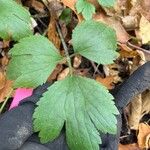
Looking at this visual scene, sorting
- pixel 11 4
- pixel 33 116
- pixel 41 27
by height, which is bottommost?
pixel 33 116

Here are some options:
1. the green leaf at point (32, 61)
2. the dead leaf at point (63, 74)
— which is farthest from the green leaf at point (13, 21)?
the dead leaf at point (63, 74)

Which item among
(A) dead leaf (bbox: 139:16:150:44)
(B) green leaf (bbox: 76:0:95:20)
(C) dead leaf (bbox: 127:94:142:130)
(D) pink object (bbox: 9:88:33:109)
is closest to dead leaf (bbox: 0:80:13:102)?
(D) pink object (bbox: 9:88:33:109)

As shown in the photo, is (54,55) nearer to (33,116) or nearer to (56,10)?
(33,116)

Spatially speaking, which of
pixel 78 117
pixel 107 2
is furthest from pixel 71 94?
pixel 107 2

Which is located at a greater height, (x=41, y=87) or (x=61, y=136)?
(x=41, y=87)

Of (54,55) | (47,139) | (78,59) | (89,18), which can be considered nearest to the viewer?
(47,139)

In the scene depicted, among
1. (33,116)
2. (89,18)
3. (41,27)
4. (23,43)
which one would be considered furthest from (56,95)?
(41,27)

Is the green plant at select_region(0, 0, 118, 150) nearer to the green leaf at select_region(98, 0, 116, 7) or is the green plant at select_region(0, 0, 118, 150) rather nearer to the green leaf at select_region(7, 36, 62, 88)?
the green leaf at select_region(7, 36, 62, 88)

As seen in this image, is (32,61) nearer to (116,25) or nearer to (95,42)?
(95,42)
